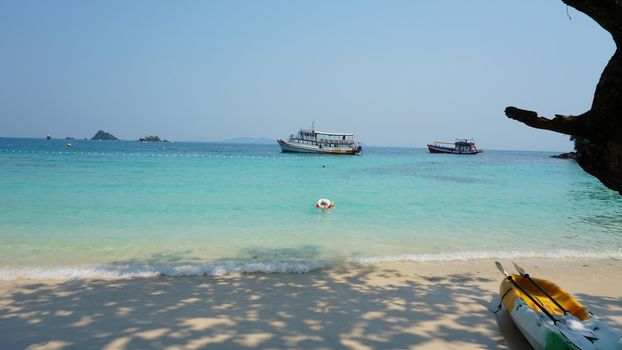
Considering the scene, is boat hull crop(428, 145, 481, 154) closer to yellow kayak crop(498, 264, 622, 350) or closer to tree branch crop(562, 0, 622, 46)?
yellow kayak crop(498, 264, 622, 350)

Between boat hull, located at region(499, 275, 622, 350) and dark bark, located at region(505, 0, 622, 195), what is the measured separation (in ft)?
4.68

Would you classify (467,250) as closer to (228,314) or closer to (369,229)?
(369,229)

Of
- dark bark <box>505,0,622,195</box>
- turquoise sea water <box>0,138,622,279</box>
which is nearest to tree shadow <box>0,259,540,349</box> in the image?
turquoise sea water <box>0,138,622,279</box>

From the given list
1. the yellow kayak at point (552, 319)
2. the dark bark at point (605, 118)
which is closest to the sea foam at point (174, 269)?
the yellow kayak at point (552, 319)

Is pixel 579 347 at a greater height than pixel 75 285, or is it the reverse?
pixel 579 347

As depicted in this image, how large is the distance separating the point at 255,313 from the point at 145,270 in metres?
3.03

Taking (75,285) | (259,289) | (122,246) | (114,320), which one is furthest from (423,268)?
(122,246)

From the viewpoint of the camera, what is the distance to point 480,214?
14.1 metres

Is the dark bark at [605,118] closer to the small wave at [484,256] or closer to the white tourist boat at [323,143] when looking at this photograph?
the small wave at [484,256]

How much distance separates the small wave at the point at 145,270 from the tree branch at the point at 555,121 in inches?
183

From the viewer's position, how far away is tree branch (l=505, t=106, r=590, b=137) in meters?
3.01

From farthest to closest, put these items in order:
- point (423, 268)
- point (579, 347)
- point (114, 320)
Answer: point (423, 268) → point (114, 320) → point (579, 347)

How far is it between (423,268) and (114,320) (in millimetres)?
5202

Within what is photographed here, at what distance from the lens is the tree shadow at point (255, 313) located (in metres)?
4.18
